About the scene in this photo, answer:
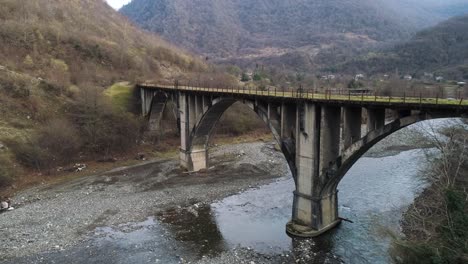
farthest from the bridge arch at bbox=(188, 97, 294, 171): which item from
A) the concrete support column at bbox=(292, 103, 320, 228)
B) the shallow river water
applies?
the shallow river water

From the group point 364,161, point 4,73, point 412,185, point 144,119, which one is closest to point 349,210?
point 412,185

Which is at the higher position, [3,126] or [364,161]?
[3,126]

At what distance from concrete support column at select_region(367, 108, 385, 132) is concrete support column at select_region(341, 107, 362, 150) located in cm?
177

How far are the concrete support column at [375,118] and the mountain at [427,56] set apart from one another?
330ft

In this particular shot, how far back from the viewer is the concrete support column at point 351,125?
2412cm

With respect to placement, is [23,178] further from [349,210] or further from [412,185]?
[412,185]

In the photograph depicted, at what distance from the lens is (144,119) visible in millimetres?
61781

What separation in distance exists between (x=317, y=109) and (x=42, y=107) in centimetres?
4290

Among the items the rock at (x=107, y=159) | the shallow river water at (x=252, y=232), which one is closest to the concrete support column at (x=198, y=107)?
the shallow river water at (x=252, y=232)

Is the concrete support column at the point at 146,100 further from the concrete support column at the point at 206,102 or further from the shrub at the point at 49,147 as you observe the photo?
the concrete support column at the point at 206,102

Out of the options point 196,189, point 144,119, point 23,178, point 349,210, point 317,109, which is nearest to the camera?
point 317,109

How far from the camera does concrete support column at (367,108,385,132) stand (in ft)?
73.0

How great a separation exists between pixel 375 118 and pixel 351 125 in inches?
90.5

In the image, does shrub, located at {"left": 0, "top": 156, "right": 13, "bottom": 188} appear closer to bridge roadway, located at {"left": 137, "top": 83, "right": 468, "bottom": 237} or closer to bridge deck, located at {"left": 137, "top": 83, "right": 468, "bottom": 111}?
Answer: bridge deck, located at {"left": 137, "top": 83, "right": 468, "bottom": 111}
